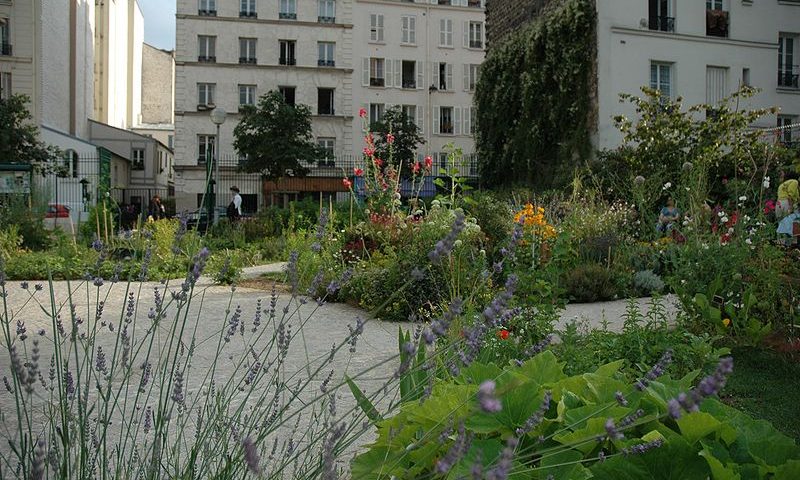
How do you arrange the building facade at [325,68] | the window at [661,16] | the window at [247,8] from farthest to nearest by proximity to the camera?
1. the window at [247,8]
2. the building facade at [325,68]
3. the window at [661,16]

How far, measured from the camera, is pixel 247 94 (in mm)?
38812

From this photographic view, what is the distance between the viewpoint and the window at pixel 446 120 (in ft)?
136

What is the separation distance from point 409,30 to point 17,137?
23.3 meters

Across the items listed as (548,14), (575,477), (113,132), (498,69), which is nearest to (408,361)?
(575,477)

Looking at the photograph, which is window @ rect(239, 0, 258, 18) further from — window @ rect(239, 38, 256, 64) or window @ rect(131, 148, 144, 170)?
window @ rect(131, 148, 144, 170)

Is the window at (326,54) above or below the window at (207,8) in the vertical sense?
below

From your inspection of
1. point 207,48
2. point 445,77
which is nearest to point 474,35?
point 445,77

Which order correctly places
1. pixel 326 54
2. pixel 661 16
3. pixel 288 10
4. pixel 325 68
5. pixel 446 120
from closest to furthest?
pixel 661 16 → pixel 325 68 → pixel 288 10 → pixel 326 54 → pixel 446 120

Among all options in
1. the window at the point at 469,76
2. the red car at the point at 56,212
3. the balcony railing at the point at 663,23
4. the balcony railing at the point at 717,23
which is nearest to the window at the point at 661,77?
the balcony railing at the point at 663,23

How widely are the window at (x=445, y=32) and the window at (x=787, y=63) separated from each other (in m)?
21.9

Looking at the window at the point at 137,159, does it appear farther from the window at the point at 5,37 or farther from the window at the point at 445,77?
the window at the point at 445,77

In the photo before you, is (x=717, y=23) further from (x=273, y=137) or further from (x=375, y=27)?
(x=375, y=27)

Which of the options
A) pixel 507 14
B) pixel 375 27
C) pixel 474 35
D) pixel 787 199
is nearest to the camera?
pixel 787 199

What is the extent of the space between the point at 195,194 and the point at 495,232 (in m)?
30.2
